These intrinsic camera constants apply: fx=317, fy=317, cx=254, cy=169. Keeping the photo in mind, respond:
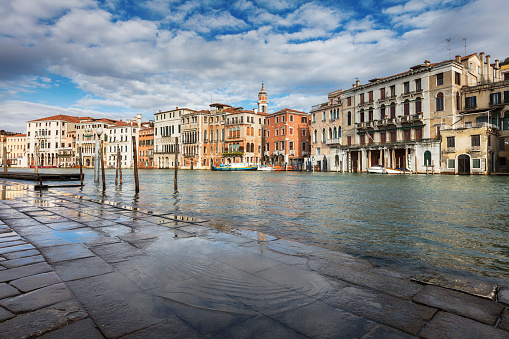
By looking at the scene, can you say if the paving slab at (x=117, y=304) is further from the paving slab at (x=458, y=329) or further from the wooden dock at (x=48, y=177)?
the wooden dock at (x=48, y=177)

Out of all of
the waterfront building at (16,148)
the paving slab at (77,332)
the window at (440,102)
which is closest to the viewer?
the paving slab at (77,332)

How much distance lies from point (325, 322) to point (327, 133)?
5098 centimetres

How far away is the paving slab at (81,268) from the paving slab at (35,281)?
68mm

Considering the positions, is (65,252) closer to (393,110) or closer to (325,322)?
(325,322)

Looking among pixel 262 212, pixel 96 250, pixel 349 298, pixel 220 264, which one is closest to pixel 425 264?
pixel 349 298

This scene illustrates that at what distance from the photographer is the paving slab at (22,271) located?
2670 millimetres

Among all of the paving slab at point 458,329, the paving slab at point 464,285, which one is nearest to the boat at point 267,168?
the paving slab at point 464,285

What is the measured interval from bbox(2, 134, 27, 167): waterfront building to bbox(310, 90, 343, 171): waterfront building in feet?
307

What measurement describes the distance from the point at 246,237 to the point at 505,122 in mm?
39105

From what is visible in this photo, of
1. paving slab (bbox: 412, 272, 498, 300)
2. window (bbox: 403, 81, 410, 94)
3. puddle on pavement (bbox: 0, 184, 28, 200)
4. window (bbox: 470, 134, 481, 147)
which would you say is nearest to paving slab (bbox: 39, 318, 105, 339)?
paving slab (bbox: 412, 272, 498, 300)

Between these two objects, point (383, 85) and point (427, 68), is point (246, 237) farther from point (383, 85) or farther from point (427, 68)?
point (383, 85)

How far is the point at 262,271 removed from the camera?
9.66 feet

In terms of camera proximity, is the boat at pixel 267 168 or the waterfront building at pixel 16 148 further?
the waterfront building at pixel 16 148

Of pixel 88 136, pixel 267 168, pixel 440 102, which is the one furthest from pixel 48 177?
pixel 88 136
